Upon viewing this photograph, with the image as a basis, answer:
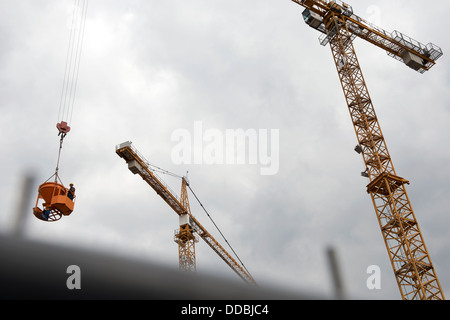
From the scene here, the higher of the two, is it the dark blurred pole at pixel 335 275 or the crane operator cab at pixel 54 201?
the crane operator cab at pixel 54 201

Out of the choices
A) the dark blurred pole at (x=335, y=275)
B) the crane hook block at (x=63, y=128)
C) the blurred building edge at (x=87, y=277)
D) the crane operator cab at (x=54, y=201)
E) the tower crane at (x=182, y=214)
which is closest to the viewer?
the blurred building edge at (x=87, y=277)

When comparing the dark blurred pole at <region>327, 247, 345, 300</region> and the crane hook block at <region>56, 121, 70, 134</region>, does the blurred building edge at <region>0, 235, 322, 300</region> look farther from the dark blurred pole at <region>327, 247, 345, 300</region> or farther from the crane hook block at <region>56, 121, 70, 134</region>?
the crane hook block at <region>56, 121, 70, 134</region>

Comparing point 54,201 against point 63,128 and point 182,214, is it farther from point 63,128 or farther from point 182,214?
point 182,214

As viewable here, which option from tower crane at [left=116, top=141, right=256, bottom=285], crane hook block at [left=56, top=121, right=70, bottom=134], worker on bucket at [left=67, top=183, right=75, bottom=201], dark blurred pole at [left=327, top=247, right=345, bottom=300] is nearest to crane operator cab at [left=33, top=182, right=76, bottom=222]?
worker on bucket at [left=67, top=183, right=75, bottom=201]

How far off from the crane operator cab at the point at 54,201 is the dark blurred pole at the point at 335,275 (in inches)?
450

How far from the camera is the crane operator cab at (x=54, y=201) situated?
16.6 metres

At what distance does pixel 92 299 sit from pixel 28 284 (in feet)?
2.25

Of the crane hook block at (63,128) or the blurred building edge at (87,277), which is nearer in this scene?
the blurred building edge at (87,277)

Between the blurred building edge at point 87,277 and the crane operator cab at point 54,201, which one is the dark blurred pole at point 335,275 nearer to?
the blurred building edge at point 87,277

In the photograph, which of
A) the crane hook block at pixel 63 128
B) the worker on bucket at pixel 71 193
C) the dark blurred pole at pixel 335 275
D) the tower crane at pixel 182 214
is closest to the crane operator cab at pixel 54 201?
the worker on bucket at pixel 71 193

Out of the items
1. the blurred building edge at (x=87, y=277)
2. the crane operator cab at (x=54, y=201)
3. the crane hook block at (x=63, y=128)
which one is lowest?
the blurred building edge at (x=87, y=277)

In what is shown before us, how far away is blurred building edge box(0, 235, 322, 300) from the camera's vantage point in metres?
4.67

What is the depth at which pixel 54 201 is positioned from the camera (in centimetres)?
1655
